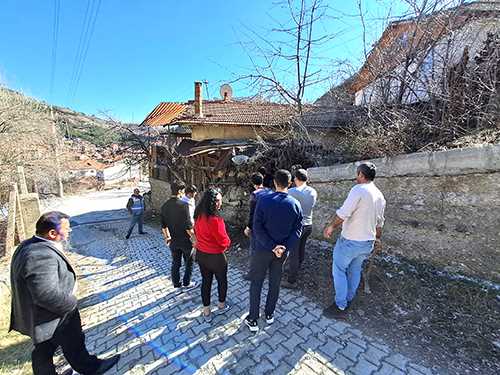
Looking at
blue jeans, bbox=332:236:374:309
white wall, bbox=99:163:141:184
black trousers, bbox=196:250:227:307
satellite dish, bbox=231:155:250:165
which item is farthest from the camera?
white wall, bbox=99:163:141:184

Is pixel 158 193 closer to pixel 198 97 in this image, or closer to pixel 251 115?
pixel 198 97

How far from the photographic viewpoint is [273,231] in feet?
8.59

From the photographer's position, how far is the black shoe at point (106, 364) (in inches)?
95.4

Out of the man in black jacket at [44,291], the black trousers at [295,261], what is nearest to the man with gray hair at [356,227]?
the black trousers at [295,261]

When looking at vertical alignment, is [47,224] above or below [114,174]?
above

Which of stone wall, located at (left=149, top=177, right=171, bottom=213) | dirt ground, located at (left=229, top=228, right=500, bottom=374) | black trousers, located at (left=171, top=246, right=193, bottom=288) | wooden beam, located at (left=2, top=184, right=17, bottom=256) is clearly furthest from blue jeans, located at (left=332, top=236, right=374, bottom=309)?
stone wall, located at (left=149, top=177, right=171, bottom=213)

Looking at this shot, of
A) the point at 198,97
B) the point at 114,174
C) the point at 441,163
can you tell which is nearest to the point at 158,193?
the point at 198,97

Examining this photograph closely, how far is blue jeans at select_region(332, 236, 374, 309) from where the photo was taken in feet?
9.29

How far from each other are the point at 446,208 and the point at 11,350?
6.25 metres

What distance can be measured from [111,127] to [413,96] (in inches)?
501

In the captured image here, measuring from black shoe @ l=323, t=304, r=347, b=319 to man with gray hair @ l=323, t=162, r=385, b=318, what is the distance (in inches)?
5.5

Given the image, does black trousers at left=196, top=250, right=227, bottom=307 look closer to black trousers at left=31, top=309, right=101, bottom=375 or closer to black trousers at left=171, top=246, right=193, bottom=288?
black trousers at left=171, top=246, right=193, bottom=288

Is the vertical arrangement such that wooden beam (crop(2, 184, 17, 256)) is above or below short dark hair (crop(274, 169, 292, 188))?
below

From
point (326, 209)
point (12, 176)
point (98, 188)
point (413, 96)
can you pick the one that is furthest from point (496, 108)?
point (98, 188)
